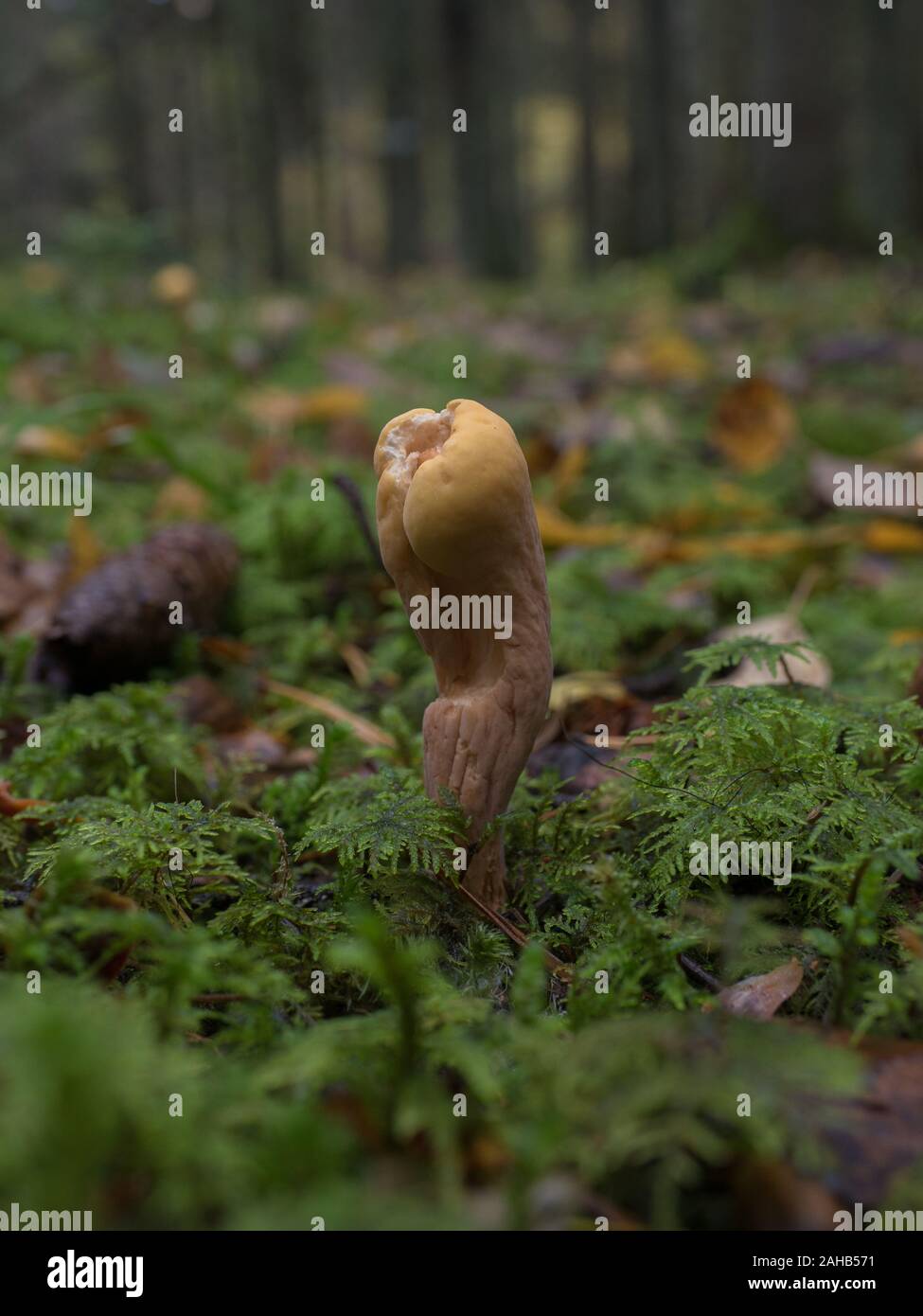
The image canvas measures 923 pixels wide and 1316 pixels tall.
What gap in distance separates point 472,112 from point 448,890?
48.7 ft

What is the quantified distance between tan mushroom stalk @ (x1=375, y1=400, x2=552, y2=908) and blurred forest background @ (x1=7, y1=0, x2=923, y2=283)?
22.3 ft

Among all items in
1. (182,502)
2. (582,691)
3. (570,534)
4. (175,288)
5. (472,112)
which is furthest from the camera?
(472,112)

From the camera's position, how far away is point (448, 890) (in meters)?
1.89

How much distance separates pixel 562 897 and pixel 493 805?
23cm

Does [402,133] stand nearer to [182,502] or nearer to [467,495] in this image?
[182,502]

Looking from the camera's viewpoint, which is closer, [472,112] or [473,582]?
[473,582]

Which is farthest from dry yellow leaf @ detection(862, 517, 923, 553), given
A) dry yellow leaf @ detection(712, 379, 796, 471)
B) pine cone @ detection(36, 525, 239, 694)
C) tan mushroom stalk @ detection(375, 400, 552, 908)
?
tan mushroom stalk @ detection(375, 400, 552, 908)

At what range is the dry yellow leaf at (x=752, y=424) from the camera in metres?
5.08

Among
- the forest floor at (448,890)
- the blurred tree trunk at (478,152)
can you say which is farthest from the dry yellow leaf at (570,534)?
the blurred tree trunk at (478,152)

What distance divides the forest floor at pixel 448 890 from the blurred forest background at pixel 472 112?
5.38m

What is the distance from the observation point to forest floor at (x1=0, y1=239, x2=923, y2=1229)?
116 centimetres

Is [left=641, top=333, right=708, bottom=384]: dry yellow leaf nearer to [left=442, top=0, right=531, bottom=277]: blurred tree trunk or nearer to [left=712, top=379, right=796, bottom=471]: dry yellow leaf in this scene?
[left=712, top=379, right=796, bottom=471]: dry yellow leaf

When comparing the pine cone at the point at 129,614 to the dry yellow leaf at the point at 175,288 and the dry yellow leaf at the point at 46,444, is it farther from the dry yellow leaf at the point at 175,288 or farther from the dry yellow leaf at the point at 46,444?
the dry yellow leaf at the point at 175,288

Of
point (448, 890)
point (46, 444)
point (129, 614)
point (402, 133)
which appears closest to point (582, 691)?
point (448, 890)
